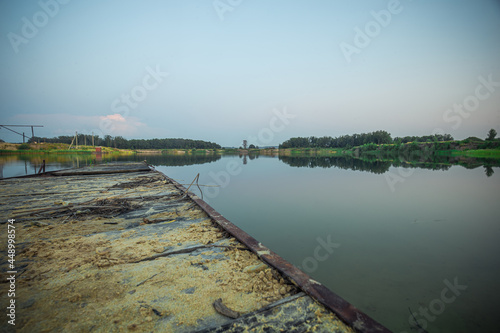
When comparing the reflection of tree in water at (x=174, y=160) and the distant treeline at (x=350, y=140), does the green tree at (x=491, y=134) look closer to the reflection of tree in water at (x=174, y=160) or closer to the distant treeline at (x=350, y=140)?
the distant treeline at (x=350, y=140)

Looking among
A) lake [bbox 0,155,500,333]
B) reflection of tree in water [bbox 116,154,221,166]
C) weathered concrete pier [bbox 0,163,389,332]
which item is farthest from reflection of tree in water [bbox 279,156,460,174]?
weathered concrete pier [bbox 0,163,389,332]

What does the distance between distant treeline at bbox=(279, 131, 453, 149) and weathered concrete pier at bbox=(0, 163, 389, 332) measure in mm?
97608

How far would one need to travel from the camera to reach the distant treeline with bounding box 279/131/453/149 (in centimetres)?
8326

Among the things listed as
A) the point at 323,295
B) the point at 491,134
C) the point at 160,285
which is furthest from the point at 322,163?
Answer: the point at 491,134

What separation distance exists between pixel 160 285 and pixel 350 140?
109381 mm

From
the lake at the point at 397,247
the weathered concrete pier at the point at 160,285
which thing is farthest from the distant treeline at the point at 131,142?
the weathered concrete pier at the point at 160,285

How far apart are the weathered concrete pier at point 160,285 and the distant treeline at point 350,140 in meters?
97.6

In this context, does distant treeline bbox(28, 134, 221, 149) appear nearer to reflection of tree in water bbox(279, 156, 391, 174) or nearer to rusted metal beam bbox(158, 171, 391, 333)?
reflection of tree in water bbox(279, 156, 391, 174)

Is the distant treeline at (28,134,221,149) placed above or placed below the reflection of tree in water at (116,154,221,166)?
above

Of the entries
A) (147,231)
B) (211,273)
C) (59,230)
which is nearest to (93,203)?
(59,230)

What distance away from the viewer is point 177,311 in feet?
5.43

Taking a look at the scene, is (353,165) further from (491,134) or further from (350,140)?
(350,140)

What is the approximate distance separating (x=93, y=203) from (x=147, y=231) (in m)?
2.99

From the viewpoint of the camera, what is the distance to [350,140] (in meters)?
98.7
